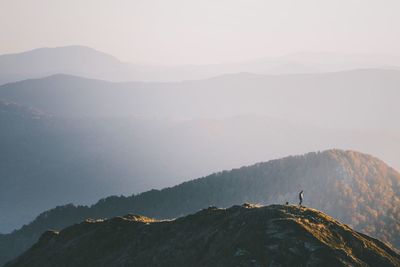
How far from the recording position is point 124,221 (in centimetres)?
9562

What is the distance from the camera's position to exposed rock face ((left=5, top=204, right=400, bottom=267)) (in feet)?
207

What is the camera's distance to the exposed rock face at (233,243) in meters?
63.2

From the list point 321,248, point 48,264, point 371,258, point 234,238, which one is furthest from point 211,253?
point 48,264

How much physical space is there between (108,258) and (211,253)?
22.9 meters

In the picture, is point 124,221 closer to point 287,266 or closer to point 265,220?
point 265,220

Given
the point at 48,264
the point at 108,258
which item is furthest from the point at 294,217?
the point at 48,264

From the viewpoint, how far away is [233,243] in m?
67.3

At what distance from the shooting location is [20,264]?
3974 inches

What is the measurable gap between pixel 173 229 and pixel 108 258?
11.1 m

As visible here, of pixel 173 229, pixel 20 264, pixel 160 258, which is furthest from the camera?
pixel 20 264

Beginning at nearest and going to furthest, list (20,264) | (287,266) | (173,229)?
(287,266) < (173,229) < (20,264)

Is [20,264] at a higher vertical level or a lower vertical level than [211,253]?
lower

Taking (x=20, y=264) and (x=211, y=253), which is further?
(x=20, y=264)

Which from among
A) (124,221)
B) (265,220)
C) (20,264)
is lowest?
(20,264)
